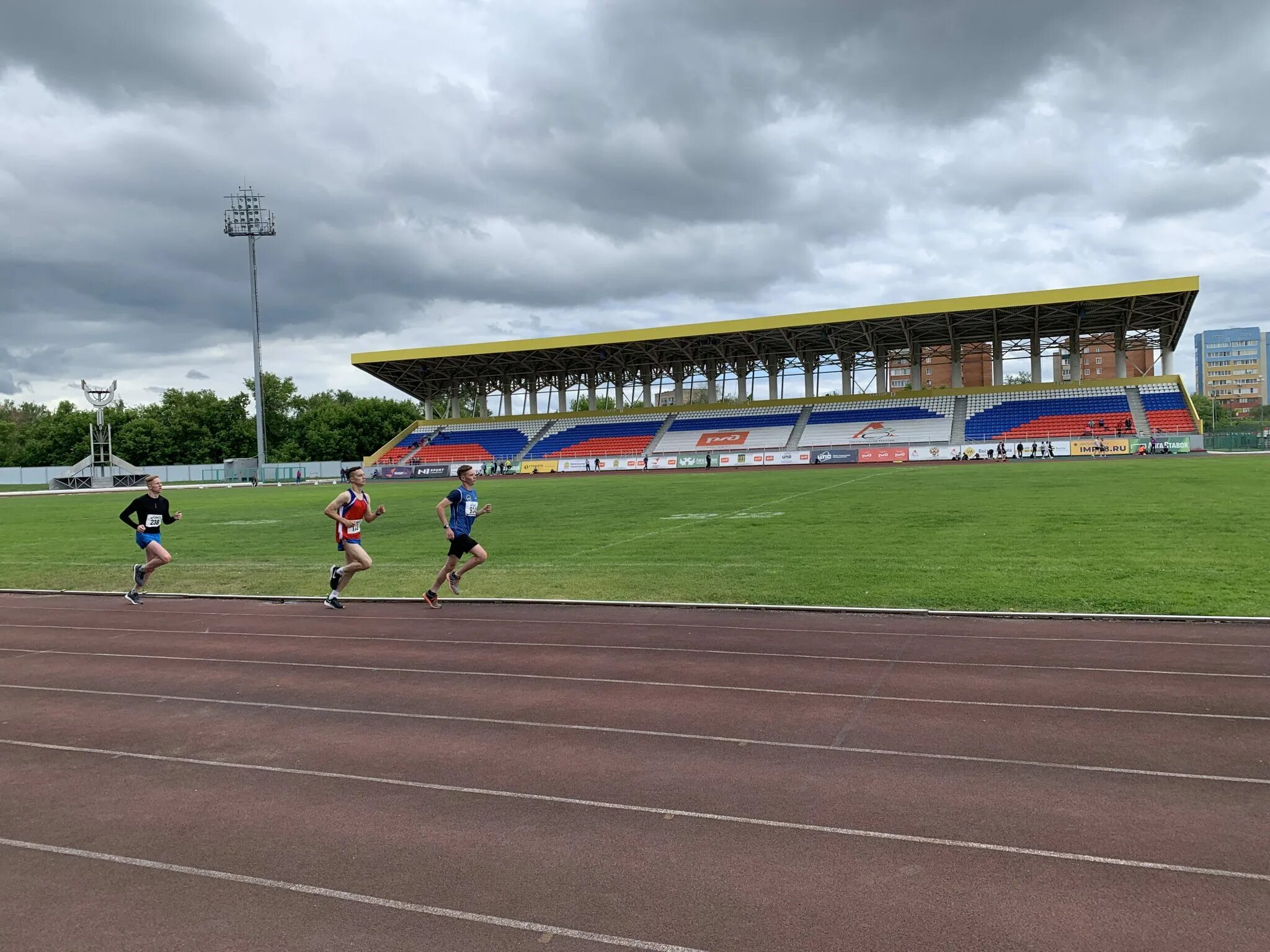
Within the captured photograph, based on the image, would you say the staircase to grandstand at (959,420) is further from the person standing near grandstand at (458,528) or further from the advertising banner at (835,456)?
the person standing near grandstand at (458,528)

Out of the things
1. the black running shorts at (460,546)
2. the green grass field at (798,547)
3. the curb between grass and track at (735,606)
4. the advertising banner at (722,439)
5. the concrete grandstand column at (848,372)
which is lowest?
the curb between grass and track at (735,606)

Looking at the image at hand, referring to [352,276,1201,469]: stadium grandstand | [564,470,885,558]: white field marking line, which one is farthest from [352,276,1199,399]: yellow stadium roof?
[564,470,885,558]: white field marking line

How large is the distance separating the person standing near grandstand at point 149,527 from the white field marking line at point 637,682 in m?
3.13

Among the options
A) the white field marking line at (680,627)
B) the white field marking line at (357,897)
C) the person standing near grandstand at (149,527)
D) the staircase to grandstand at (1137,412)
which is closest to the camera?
the white field marking line at (357,897)

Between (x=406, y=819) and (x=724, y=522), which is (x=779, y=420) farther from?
(x=406, y=819)

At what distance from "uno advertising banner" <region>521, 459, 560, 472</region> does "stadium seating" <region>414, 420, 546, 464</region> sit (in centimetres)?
346

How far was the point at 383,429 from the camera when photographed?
298 ft

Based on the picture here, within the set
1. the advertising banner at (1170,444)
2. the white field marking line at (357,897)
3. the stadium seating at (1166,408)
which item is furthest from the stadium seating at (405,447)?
the white field marking line at (357,897)

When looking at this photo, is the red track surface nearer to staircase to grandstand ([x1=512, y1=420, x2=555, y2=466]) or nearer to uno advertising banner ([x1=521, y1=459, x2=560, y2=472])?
uno advertising banner ([x1=521, y1=459, x2=560, y2=472])

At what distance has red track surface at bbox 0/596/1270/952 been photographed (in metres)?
3.66

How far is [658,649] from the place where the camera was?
28.4 feet

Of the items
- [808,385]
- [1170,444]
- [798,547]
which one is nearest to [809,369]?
[808,385]

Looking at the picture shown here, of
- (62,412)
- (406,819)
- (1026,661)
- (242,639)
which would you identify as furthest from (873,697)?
(62,412)

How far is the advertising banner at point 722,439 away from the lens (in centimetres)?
5988
